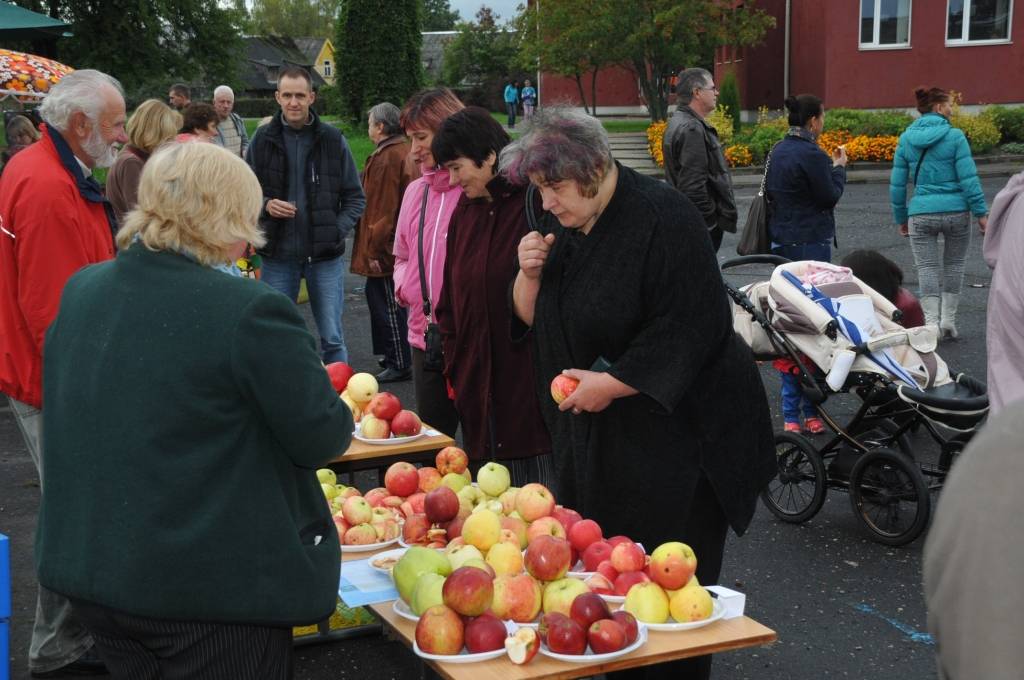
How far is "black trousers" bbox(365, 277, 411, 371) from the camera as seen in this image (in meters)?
8.80

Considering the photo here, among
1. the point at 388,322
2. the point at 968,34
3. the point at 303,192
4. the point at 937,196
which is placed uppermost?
the point at 968,34

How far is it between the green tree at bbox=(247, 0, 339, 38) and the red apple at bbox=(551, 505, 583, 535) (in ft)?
385

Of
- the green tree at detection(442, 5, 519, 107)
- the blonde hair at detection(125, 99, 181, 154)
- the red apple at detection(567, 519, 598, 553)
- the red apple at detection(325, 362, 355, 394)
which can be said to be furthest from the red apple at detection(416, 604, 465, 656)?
the green tree at detection(442, 5, 519, 107)

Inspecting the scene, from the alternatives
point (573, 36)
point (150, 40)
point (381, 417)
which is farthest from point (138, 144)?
point (150, 40)

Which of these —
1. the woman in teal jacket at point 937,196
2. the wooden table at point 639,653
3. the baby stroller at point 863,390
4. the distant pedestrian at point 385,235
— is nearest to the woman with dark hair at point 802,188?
the woman in teal jacket at point 937,196

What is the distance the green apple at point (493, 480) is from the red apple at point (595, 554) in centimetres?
70

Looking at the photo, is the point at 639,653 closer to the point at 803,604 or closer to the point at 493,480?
the point at 493,480

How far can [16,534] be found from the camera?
5.98 meters

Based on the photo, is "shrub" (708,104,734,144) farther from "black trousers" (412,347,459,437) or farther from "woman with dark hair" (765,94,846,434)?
"black trousers" (412,347,459,437)

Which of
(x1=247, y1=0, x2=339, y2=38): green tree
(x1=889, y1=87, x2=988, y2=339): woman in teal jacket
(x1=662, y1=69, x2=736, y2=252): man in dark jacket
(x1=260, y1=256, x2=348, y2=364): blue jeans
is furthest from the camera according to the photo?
(x1=247, y1=0, x2=339, y2=38): green tree

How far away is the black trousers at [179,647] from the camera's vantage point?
→ 8.38 feet

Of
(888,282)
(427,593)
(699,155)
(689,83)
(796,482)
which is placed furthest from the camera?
(689,83)

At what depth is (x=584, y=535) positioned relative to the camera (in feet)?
11.0

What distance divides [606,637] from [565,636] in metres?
0.10
